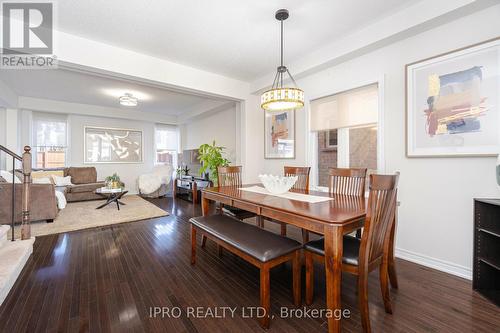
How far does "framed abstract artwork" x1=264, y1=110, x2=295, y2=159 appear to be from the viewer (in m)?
3.83

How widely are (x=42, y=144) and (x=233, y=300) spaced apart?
6.91 meters

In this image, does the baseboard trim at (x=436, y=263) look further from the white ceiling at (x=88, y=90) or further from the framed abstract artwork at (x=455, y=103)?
the white ceiling at (x=88, y=90)

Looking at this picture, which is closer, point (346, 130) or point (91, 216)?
point (346, 130)

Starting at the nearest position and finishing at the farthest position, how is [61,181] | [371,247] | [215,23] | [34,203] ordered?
[371,247]
[215,23]
[34,203]
[61,181]

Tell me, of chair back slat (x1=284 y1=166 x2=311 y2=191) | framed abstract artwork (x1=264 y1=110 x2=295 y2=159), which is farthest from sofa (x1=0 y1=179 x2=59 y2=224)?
chair back slat (x1=284 y1=166 x2=311 y2=191)

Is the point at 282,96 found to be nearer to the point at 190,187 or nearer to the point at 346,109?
the point at 346,109

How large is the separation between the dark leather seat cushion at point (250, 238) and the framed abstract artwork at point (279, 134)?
2039 millimetres

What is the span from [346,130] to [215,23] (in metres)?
2.20

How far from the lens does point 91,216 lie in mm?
4129

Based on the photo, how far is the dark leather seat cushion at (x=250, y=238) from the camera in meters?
1.54

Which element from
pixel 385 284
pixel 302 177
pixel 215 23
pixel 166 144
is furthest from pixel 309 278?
pixel 166 144

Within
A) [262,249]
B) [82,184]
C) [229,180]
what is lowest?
[262,249]

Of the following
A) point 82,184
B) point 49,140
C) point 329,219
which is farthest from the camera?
point 49,140

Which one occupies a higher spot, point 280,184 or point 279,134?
point 279,134
